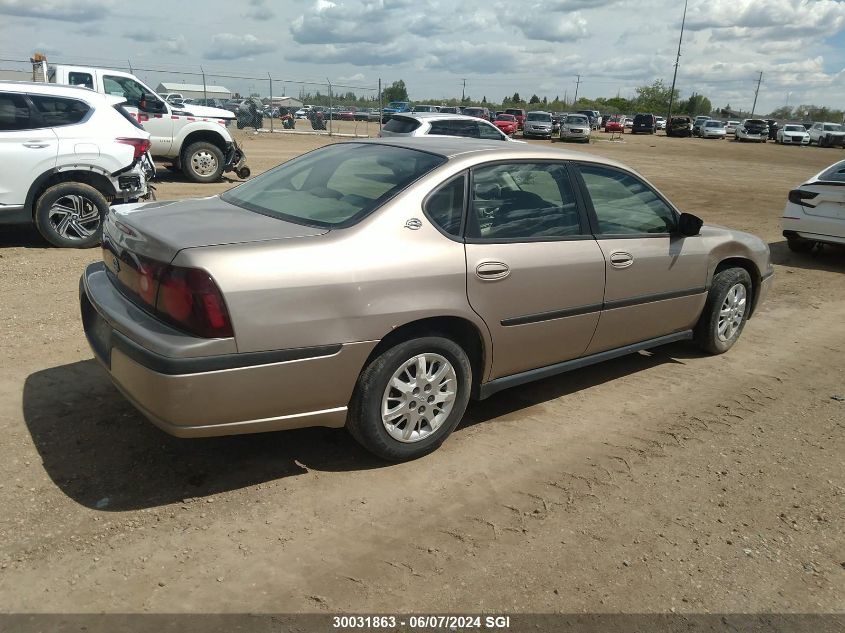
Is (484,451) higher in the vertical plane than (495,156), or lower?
lower

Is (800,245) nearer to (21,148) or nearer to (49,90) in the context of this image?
(49,90)

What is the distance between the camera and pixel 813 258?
9.93 m

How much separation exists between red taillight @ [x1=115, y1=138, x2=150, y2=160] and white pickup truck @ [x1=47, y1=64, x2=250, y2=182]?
5303mm

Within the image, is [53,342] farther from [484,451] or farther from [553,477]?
[553,477]

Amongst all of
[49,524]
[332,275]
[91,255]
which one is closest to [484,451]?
[332,275]

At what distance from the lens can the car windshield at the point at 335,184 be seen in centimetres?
353

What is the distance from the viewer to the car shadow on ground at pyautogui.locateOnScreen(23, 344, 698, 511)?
10.8 feet

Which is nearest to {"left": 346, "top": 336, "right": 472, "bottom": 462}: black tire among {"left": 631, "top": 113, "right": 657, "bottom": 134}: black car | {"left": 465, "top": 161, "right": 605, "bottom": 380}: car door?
{"left": 465, "top": 161, "right": 605, "bottom": 380}: car door

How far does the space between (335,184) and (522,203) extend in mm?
1076

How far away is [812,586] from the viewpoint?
2.88 meters

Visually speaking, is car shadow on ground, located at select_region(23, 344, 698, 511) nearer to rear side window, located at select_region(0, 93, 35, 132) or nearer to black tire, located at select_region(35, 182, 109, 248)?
black tire, located at select_region(35, 182, 109, 248)

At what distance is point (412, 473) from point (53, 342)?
3030 millimetres

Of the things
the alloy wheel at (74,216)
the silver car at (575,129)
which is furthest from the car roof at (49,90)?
the silver car at (575,129)

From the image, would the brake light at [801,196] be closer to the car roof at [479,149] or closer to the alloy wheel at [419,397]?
the car roof at [479,149]
